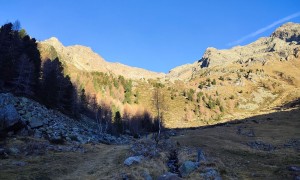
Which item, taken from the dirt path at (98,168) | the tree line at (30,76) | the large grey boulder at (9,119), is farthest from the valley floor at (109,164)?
the tree line at (30,76)

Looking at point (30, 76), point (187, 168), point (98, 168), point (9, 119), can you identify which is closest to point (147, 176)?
point (187, 168)

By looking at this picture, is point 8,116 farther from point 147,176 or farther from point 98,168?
point 147,176

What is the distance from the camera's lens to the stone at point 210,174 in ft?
Result: 93.8

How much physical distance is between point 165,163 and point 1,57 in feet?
168

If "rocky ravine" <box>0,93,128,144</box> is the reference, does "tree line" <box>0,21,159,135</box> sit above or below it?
above

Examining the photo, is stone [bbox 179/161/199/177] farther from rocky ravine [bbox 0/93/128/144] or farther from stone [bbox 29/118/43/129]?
stone [bbox 29/118/43/129]

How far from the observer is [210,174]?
2919cm

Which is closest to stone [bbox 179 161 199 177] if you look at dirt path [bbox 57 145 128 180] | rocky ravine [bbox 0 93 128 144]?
dirt path [bbox 57 145 128 180]

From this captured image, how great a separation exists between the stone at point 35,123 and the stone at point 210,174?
3385 centimetres

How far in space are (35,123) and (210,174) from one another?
35255 millimetres

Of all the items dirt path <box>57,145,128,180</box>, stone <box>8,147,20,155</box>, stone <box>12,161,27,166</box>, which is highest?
stone <box>8,147,20,155</box>

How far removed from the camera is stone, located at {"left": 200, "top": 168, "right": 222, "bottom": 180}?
28.6 metres

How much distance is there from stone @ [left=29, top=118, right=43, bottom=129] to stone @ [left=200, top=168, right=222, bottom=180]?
111 feet

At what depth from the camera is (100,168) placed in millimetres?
33469
